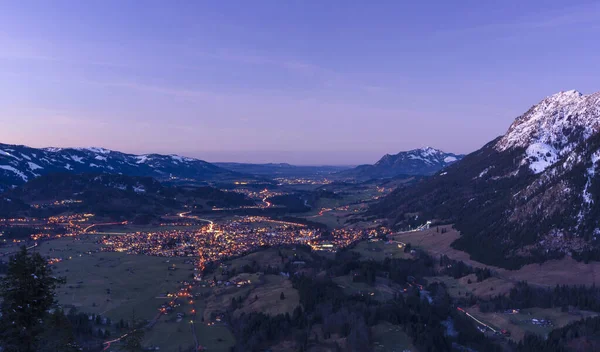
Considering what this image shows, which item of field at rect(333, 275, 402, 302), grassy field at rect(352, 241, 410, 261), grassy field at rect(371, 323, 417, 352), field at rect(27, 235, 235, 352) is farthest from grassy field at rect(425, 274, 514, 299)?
field at rect(27, 235, 235, 352)

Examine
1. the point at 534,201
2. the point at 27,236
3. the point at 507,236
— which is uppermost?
the point at 534,201

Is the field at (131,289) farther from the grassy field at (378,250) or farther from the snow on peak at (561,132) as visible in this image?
the snow on peak at (561,132)

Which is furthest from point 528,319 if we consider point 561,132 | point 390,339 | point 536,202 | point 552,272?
point 561,132

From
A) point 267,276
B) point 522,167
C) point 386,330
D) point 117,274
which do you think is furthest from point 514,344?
point 522,167

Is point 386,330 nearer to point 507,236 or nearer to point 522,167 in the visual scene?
point 507,236

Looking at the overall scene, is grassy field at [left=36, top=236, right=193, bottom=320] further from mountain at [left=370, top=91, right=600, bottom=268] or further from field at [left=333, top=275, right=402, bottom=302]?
mountain at [left=370, top=91, right=600, bottom=268]

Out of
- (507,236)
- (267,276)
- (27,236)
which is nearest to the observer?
(267,276)
